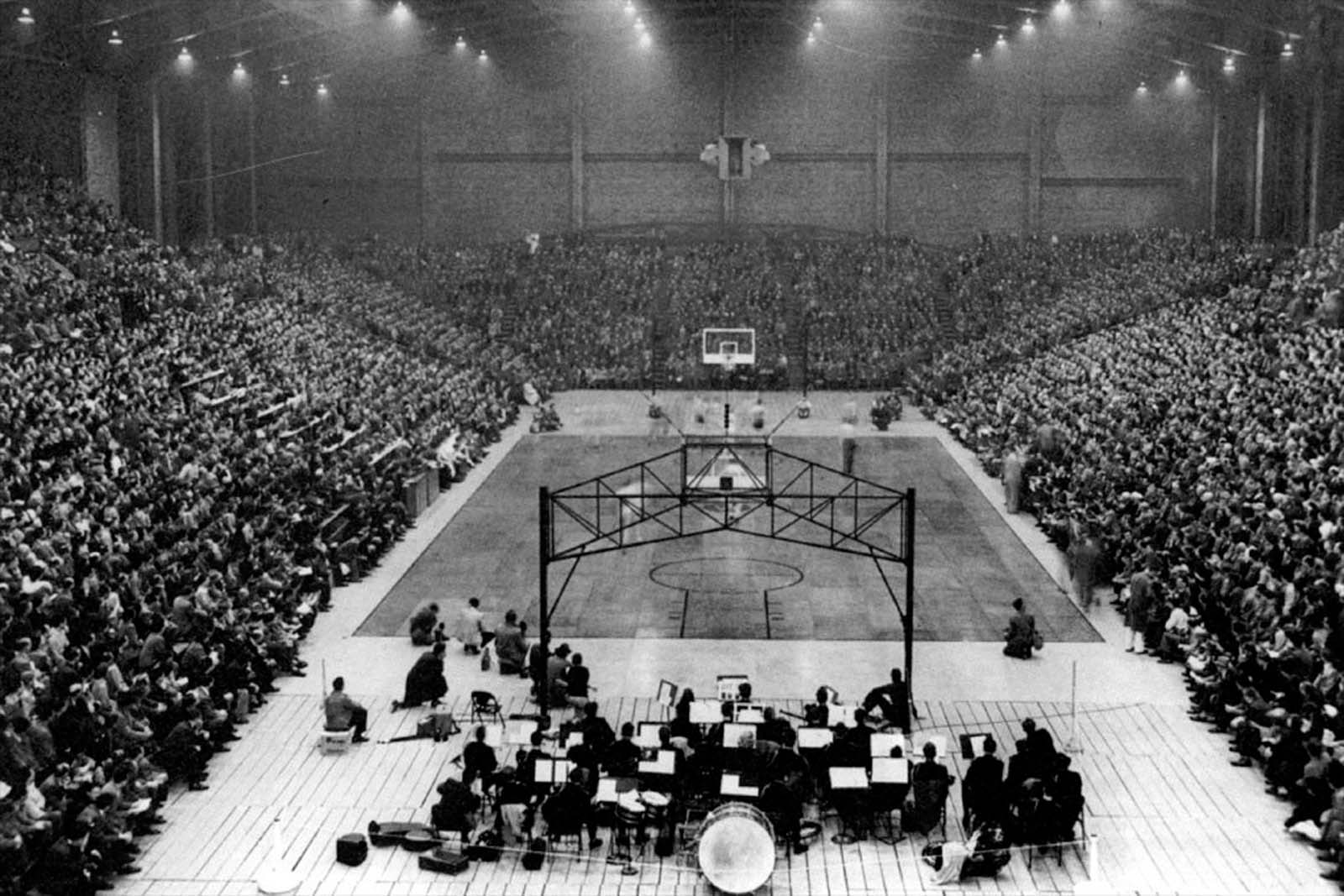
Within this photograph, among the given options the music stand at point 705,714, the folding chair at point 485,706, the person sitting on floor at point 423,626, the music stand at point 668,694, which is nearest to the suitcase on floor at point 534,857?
the music stand at point 705,714

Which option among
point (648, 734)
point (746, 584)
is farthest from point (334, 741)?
point (746, 584)

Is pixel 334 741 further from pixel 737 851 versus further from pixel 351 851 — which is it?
pixel 737 851

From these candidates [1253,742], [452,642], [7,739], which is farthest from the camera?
[452,642]

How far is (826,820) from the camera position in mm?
20250

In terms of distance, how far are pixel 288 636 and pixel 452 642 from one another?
295cm

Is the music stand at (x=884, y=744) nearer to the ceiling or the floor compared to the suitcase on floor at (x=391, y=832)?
nearer to the ceiling

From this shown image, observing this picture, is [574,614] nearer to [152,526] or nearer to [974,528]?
[152,526]

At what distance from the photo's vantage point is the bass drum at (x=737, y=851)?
57.8 feet

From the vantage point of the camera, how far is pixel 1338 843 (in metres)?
18.2

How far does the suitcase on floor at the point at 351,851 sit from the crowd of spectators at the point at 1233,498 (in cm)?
1080

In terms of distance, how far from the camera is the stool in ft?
74.4

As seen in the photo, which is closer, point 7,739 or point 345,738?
point 7,739

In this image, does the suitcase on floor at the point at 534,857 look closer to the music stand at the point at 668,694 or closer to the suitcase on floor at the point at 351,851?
the suitcase on floor at the point at 351,851

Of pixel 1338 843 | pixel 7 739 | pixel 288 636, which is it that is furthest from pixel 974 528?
pixel 7 739
